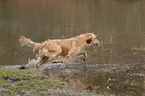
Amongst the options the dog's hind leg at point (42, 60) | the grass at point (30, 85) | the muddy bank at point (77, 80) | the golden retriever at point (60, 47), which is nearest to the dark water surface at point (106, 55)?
the muddy bank at point (77, 80)

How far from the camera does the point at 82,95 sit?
7.63m

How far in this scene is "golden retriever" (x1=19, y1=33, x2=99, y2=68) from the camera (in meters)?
10.5

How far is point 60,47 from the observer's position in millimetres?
10695

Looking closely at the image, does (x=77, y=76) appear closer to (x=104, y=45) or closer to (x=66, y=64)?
(x=66, y=64)

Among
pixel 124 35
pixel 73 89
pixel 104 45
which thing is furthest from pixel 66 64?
pixel 124 35

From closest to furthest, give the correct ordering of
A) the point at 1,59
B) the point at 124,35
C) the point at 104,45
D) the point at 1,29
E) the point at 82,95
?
the point at 82,95, the point at 1,59, the point at 104,45, the point at 124,35, the point at 1,29

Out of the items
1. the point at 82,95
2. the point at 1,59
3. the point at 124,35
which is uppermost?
the point at 124,35

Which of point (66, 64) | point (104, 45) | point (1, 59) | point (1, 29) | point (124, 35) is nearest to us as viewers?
point (66, 64)

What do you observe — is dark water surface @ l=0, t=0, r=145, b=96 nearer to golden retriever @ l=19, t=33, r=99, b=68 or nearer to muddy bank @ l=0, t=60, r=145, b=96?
muddy bank @ l=0, t=60, r=145, b=96

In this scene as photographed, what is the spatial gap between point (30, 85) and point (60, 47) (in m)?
2.65

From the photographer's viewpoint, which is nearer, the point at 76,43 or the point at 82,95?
the point at 82,95

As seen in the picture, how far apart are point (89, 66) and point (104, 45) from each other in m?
4.51

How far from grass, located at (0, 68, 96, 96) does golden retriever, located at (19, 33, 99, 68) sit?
916 millimetres

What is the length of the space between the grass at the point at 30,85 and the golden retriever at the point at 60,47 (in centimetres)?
Answer: 92
